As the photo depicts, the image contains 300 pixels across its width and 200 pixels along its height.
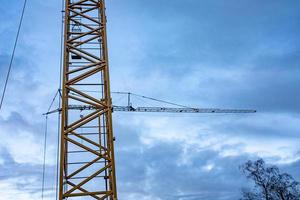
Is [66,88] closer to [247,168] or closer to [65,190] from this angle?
[65,190]

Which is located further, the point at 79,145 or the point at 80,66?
the point at 80,66

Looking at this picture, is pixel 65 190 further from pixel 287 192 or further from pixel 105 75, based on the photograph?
pixel 287 192

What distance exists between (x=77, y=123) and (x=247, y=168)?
3464 cm

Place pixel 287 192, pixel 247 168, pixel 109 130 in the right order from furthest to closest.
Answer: pixel 247 168
pixel 287 192
pixel 109 130

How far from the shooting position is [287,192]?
4119cm

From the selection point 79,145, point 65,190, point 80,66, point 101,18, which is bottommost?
point 65,190

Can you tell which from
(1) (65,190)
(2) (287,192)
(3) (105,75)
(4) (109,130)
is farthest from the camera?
(2) (287,192)

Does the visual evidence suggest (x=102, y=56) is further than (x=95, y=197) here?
Yes

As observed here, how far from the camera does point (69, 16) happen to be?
17.6 metres

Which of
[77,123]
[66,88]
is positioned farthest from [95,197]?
[66,88]

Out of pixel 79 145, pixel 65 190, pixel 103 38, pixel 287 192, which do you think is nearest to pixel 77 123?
pixel 79 145

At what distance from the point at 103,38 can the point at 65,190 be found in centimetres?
748

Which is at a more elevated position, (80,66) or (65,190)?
(80,66)

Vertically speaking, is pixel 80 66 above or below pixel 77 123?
above
